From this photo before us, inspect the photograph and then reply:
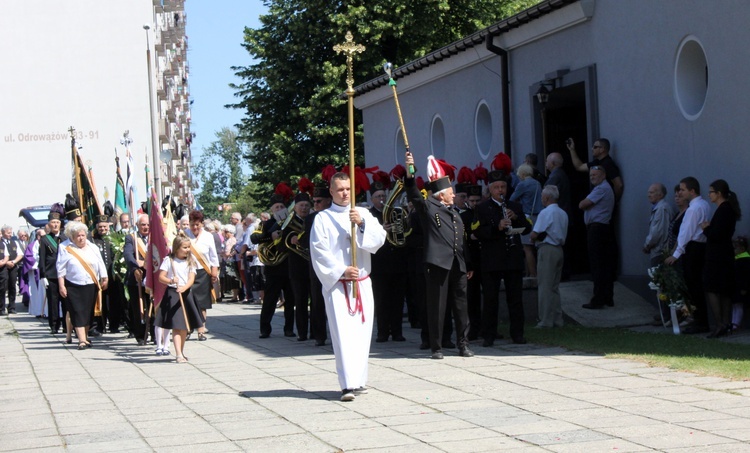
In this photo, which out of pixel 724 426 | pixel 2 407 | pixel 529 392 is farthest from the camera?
pixel 2 407

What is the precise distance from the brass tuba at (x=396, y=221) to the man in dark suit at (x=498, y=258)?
925 millimetres

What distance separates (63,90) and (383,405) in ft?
152

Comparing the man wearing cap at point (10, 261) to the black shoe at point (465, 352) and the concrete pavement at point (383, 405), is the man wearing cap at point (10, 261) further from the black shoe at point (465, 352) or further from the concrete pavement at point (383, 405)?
the black shoe at point (465, 352)

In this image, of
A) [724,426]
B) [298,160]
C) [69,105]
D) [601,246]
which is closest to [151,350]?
[601,246]

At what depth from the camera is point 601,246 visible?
14.8 meters

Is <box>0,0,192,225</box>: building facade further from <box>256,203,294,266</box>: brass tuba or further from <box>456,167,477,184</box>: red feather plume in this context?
<box>456,167,477,184</box>: red feather plume

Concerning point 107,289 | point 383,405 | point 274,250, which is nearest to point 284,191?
point 274,250

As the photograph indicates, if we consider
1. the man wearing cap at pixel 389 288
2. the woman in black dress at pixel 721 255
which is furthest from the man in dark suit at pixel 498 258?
the woman in black dress at pixel 721 255

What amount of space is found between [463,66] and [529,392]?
42.7 feet

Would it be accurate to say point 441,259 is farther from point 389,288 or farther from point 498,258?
point 389,288

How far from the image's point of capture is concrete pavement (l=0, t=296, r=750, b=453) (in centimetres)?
719

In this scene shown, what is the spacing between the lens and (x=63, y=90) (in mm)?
51938

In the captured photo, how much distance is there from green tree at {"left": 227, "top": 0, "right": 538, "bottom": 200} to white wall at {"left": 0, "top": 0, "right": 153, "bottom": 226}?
1559cm

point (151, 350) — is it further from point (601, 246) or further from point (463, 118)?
point (463, 118)
